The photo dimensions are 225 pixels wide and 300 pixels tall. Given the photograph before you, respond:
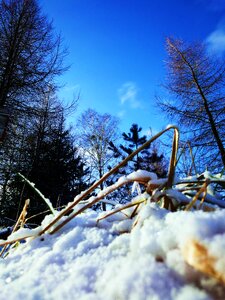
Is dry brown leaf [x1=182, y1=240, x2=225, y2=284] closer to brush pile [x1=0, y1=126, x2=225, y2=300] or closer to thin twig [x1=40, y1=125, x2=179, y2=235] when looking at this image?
brush pile [x1=0, y1=126, x2=225, y2=300]

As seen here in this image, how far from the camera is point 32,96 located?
7691 millimetres

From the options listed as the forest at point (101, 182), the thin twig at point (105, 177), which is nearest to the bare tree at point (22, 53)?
the forest at point (101, 182)

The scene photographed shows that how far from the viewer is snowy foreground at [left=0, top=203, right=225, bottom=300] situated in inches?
8.6

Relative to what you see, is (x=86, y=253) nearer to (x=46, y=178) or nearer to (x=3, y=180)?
(x=46, y=178)

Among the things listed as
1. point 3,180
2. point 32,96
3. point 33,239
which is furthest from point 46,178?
point 33,239

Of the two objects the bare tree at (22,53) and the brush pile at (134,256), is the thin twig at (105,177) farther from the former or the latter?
the bare tree at (22,53)

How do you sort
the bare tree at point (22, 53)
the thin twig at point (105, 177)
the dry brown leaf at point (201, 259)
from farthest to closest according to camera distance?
the bare tree at point (22, 53) → the thin twig at point (105, 177) → the dry brown leaf at point (201, 259)

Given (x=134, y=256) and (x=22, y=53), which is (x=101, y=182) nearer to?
(x=134, y=256)

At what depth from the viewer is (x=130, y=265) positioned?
0.84 ft

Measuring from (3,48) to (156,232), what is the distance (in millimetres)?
8048

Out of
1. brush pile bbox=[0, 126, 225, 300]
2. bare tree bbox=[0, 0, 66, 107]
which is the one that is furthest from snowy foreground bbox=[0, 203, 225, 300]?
bare tree bbox=[0, 0, 66, 107]

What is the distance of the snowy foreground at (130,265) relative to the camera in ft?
0.72

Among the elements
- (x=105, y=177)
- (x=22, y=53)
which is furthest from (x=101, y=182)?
(x=22, y=53)

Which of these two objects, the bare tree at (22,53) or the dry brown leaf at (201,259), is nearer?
the dry brown leaf at (201,259)
